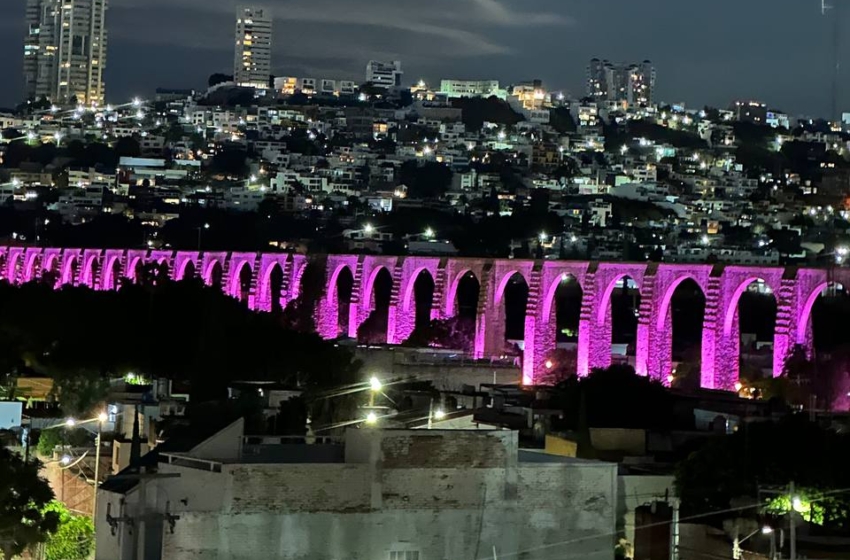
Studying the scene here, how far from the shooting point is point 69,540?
23.2 metres

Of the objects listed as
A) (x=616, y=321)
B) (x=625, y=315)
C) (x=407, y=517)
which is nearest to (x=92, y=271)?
(x=616, y=321)

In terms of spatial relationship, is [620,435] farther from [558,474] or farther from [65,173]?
[65,173]

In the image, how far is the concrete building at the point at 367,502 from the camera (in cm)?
1652

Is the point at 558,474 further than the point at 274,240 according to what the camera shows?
No

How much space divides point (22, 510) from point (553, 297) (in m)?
41.2

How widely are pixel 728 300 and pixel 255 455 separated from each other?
1497 inches

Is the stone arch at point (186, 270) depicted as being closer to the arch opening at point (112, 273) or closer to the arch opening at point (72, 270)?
the arch opening at point (112, 273)

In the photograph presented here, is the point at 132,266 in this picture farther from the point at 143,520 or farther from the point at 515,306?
the point at 143,520

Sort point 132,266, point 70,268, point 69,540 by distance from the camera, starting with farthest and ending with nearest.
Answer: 1. point 70,268
2. point 132,266
3. point 69,540

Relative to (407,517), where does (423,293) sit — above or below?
above

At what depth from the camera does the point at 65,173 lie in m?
174

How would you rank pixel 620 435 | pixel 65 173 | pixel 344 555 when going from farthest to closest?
1. pixel 65 173
2. pixel 620 435
3. pixel 344 555

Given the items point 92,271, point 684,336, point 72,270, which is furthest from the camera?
point 72,270

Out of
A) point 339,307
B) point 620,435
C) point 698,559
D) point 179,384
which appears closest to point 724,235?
point 339,307
